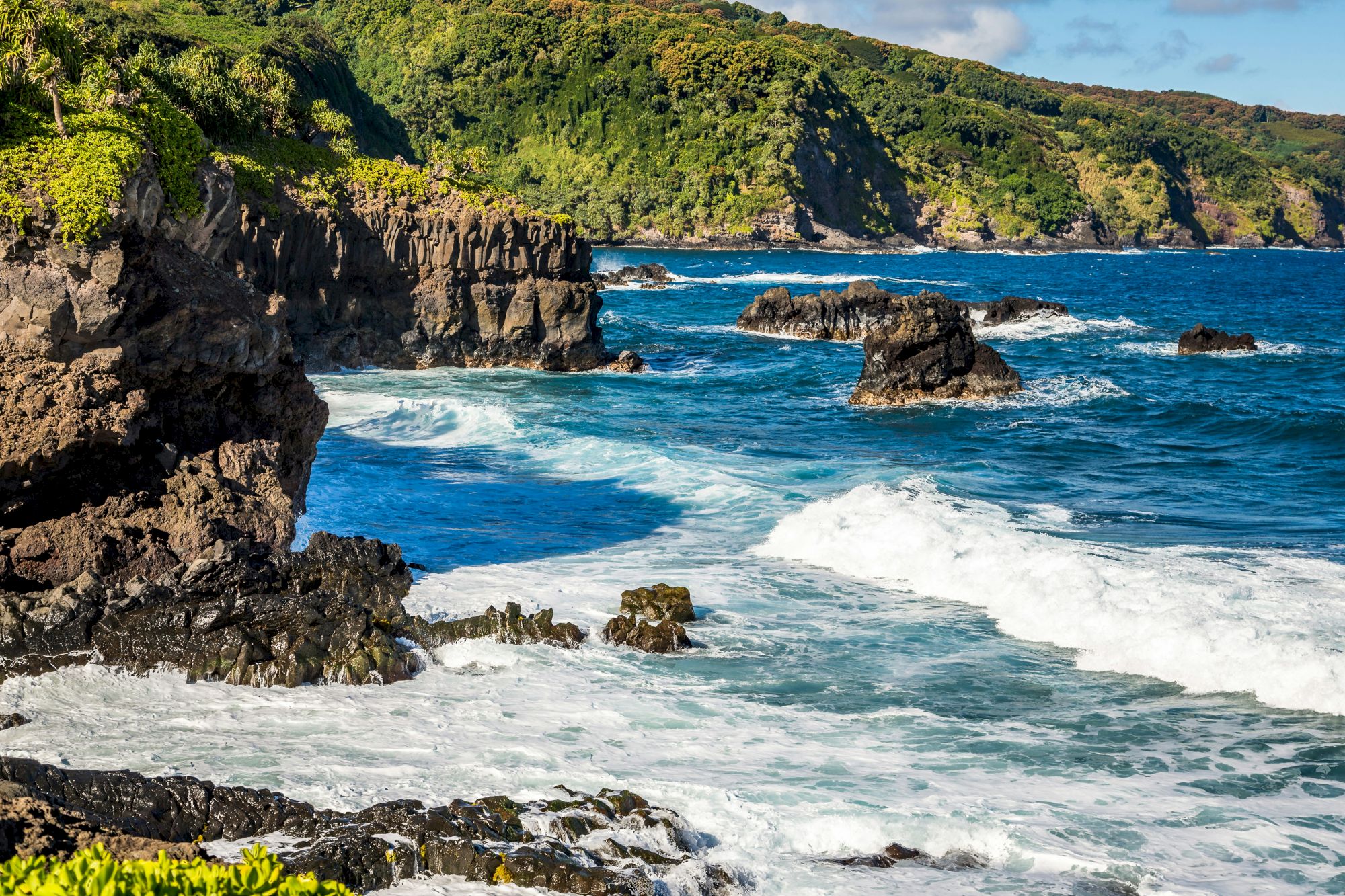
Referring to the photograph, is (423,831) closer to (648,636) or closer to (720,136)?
(648,636)

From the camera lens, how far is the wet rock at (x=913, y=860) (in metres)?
9.57

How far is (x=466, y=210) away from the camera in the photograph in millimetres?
39719

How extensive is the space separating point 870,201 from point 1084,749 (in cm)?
15486

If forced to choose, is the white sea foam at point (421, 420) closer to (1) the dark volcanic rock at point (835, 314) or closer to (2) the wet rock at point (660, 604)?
(2) the wet rock at point (660, 604)

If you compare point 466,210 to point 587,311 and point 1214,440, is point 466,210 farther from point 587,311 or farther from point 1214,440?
point 1214,440

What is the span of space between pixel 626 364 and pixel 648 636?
98.7ft

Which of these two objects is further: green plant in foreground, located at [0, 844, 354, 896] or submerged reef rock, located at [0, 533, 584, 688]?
submerged reef rock, located at [0, 533, 584, 688]

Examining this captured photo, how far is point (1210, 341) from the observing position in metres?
52.3

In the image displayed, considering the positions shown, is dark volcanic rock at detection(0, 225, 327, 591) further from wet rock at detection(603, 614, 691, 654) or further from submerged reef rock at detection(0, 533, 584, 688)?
wet rock at detection(603, 614, 691, 654)

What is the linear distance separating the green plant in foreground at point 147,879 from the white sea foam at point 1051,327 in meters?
52.9

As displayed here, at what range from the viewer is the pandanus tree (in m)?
16.0

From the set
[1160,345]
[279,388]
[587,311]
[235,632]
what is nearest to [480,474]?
[279,388]

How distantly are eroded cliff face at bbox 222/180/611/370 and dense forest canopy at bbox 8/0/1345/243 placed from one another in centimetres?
7441

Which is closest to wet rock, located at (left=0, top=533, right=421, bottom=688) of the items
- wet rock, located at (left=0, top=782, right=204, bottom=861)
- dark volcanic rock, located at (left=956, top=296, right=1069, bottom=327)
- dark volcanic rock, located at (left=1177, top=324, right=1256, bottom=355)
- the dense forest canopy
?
wet rock, located at (left=0, top=782, right=204, bottom=861)
